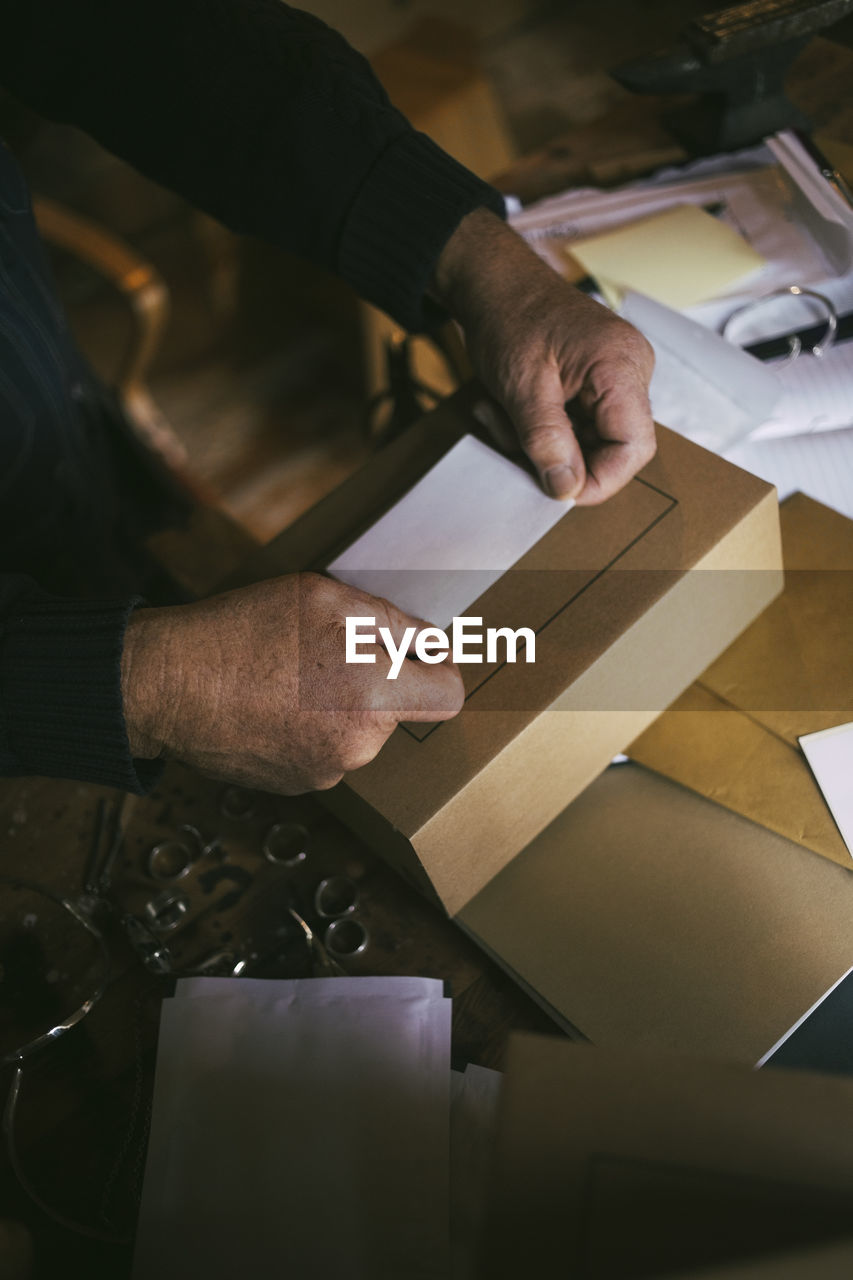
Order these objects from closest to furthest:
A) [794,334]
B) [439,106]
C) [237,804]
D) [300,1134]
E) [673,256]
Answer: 1. [300,1134]
2. [237,804]
3. [794,334]
4. [673,256]
5. [439,106]

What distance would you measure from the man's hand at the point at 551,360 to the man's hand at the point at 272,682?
0.21m

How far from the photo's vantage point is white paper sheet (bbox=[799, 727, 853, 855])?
0.73 metres

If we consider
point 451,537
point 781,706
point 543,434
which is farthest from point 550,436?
point 781,706

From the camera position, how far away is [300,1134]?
0.64m

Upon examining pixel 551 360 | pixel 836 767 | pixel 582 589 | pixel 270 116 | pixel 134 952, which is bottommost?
pixel 134 952

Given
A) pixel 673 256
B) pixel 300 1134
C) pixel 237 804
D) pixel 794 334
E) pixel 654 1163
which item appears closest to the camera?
pixel 654 1163

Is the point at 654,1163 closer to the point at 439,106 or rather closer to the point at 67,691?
the point at 67,691

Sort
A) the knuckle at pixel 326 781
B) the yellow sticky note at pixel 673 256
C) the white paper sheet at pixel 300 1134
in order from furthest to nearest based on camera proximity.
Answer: the yellow sticky note at pixel 673 256, the knuckle at pixel 326 781, the white paper sheet at pixel 300 1134

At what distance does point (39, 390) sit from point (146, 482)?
28 cm

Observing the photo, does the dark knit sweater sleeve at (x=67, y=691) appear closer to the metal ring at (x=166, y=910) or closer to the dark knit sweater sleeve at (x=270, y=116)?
the metal ring at (x=166, y=910)

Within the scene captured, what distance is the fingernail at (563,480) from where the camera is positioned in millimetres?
774

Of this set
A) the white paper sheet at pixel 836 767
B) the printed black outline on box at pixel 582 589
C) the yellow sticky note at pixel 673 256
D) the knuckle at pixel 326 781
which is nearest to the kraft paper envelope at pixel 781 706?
the white paper sheet at pixel 836 767

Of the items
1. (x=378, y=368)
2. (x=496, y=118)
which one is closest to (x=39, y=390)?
(x=378, y=368)

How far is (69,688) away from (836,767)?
61cm
